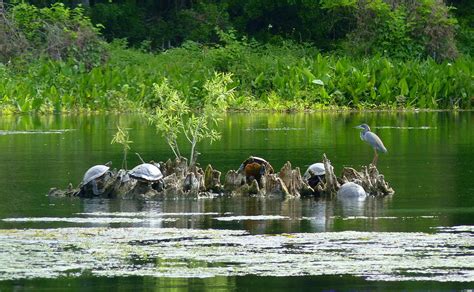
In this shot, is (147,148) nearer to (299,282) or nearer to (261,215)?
(261,215)

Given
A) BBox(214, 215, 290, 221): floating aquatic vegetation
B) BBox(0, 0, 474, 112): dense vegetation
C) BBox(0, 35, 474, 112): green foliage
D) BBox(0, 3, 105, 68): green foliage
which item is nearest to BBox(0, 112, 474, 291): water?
BBox(214, 215, 290, 221): floating aquatic vegetation

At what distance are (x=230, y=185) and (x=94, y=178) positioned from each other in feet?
5.60

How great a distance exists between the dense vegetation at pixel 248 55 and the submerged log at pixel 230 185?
18.4m

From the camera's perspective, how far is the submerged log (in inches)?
707

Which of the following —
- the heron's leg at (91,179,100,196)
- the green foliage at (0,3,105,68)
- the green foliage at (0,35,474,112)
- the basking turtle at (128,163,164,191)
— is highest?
the green foliage at (0,3,105,68)

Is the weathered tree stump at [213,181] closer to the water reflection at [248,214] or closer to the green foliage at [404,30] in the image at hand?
the water reflection at [248,214]

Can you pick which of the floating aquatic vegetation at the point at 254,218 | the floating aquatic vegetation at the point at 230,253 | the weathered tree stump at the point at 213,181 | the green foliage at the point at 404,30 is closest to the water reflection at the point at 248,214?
the floating aquatic vegetation at the point at 254,218

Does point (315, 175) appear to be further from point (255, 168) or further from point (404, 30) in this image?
point (404, 30)

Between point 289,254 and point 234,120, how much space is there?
2358 cm

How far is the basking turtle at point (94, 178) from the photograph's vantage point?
58.6 feet

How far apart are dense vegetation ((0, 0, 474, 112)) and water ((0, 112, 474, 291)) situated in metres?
14.2

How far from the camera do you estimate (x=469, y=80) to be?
42.9 metres

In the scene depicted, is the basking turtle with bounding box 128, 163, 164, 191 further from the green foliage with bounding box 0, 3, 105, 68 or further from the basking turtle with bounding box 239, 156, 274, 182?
the green foliage with bounding box 0, 3, 105, 68

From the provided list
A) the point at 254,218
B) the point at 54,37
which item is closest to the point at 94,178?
the point at 254,218
